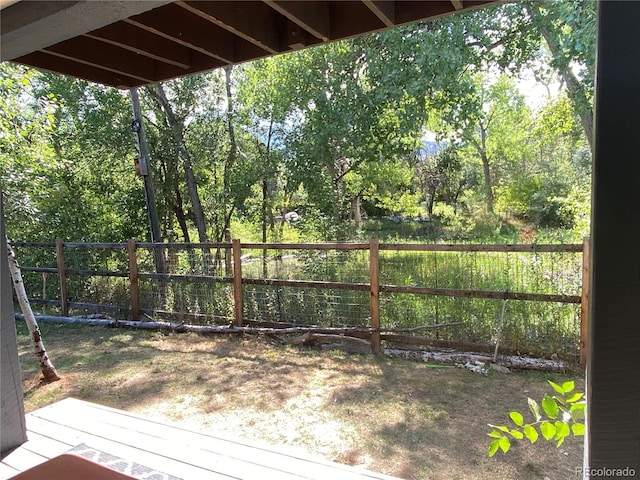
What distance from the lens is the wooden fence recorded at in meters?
3.72

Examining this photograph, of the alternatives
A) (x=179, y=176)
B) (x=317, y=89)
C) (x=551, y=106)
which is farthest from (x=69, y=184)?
(x=551, y=106)

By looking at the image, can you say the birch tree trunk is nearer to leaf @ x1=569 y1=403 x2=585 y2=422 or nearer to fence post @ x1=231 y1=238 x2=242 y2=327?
fence post @ x1=231 y1=238 x2=242 y2=327

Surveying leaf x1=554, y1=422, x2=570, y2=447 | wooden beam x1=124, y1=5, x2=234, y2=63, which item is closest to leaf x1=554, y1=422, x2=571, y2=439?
leaf x1=554, y1=422, x2=570, y2=447

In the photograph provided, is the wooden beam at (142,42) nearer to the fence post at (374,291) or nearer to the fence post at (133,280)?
the fence post at (374,291)

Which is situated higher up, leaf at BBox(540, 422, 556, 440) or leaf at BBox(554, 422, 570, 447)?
leaf at BBox(540, 422, 556, 440)

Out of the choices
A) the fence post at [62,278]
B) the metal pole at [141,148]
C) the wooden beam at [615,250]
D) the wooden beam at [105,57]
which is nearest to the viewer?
the wooden beam at [615,250]

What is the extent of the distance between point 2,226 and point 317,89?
6.50 metres

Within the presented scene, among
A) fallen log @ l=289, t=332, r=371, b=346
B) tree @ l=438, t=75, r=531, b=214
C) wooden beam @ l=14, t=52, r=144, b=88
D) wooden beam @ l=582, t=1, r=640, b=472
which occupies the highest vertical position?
tree @ l=438, t=75, r=531, b=214

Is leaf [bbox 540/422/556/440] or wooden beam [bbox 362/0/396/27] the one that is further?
wooden beam [bbox 362/0/396/27]

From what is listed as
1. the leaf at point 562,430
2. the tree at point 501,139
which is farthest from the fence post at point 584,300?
the tree at point 501,139

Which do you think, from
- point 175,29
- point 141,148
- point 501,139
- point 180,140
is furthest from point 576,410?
point 501,139

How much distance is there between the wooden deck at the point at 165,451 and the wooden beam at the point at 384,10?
203 cm

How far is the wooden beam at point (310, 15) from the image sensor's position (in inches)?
65.4

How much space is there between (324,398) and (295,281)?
172 cm
